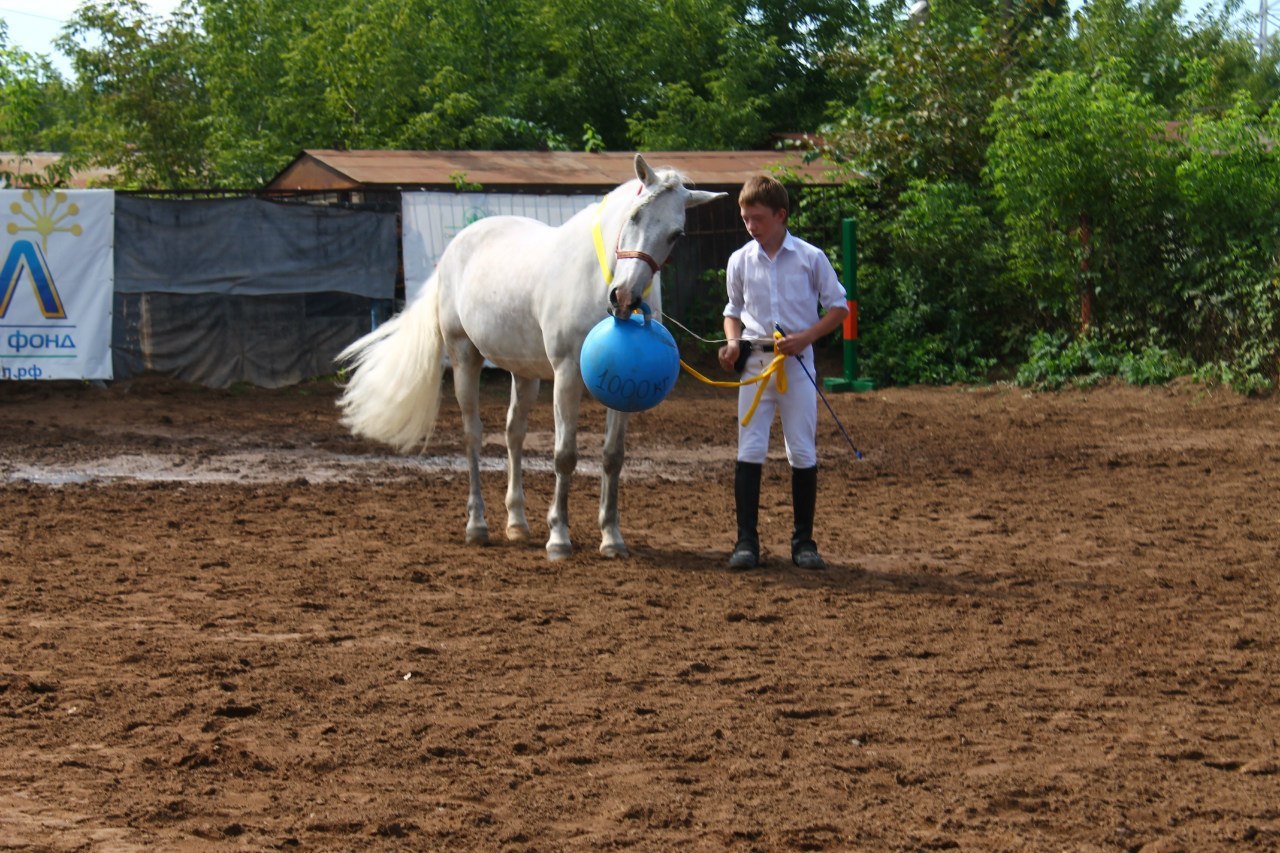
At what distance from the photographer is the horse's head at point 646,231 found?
665 centimetres

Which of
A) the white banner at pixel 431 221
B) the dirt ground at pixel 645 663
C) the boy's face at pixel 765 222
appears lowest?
the dirt ground at pixel 645 663

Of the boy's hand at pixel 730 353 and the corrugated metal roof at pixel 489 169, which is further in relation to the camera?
the corrugated metal roof at pixel 489 169

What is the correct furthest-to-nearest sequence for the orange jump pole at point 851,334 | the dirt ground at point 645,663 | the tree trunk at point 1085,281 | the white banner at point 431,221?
the white banner at point 431,221 → the orange jump pole at point 851,334 → the tree trunk at point 1085,281 → the dirt ground at point 645,663

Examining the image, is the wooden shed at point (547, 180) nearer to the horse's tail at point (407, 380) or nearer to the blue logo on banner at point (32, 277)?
the blue logo on banner at point (32, 277)

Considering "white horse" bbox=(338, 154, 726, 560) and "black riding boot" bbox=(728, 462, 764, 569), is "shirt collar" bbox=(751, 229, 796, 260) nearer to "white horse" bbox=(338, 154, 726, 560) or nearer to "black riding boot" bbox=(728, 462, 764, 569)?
"white horse" bbox=(338, 154, 726, 560)

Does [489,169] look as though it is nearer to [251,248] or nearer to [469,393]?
[251,248]

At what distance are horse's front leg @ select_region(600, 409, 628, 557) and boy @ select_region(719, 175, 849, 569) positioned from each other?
0.64 m

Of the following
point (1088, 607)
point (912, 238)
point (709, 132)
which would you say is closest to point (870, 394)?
point (912, 238)

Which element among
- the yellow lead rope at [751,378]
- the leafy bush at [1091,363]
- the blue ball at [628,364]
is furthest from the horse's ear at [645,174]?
the leafy bush at [1091,363]

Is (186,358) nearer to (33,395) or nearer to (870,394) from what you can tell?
(33,395)

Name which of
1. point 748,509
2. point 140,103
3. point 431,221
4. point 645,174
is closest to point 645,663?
point 748,509

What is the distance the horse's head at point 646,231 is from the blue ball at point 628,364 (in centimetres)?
12

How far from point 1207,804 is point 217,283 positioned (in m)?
12.6

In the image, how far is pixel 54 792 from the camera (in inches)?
155
